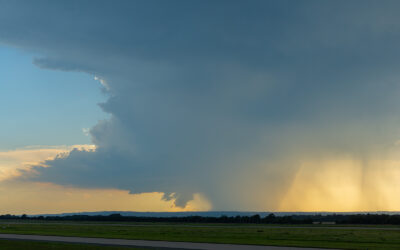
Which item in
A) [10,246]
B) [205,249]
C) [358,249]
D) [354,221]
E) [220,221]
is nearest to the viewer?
[205,249]

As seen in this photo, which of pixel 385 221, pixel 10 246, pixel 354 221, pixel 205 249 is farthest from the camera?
pixel 354 221

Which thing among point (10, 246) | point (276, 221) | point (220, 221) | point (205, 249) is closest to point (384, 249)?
point (205, 249)

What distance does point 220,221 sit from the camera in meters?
153

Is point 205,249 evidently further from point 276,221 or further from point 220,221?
point 220,221

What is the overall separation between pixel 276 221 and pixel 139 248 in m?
107

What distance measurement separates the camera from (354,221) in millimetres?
131875

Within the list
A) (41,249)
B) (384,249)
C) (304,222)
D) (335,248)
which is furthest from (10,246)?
(304,222)

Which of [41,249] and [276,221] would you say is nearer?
[41,249]

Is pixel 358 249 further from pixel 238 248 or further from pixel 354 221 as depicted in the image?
pixel 354 221

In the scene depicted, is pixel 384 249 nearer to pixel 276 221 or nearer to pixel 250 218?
pixel 276 221

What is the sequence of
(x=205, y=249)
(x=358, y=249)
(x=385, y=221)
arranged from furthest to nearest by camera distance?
1. (x=385, y=221)
2. (x=358, y=249)
3. (x=205, y=249)

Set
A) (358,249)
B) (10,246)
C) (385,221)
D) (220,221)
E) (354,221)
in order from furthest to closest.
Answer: (220,221)
(354,221)
(385,221)
(10,246)
(358,249)

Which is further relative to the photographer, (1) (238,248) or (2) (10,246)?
(2) (10,246)

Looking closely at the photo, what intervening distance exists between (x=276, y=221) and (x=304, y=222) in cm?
1329
